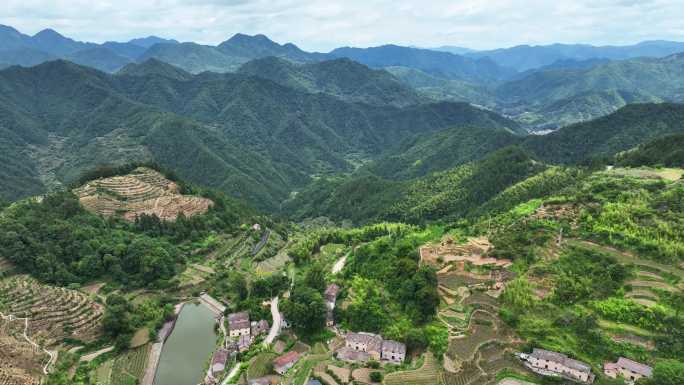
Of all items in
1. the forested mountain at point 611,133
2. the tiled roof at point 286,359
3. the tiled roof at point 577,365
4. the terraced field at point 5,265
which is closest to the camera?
the tiled roof at point 577,365

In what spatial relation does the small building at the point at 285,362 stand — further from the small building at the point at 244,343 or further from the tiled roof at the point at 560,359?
the tiled roof at the point at 560,359

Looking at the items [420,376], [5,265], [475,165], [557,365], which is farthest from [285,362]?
[475,165]

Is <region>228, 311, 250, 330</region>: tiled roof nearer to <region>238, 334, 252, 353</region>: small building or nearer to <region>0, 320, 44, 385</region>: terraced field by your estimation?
<region>238, 334, 252, 353</region>: small building

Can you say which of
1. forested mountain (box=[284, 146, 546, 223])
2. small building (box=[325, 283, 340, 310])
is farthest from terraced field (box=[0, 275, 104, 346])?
forested mountain (box=[284, 146, 546, 223])

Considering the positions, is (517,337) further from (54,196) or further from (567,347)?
(54,196)

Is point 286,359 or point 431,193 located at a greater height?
point 286,359

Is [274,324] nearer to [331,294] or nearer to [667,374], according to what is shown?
[331,294]

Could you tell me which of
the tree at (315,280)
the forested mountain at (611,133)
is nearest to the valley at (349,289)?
the tree at (315,280)

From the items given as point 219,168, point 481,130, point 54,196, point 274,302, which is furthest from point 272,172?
point 274,302
